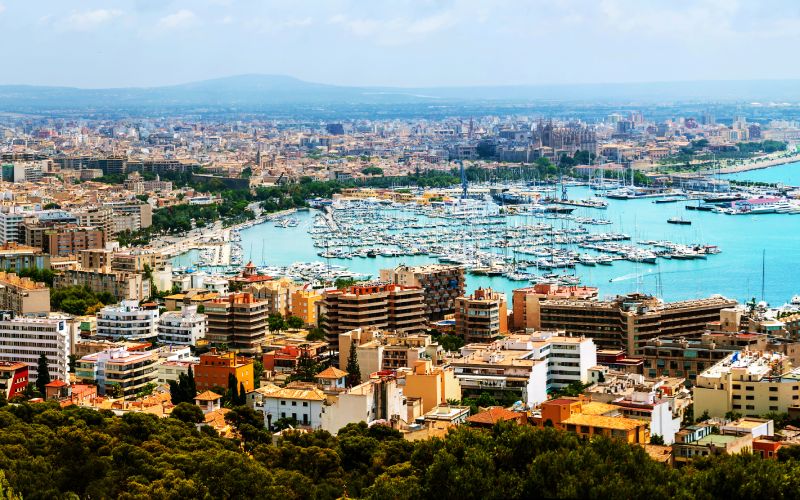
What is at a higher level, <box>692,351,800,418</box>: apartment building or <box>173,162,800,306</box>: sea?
<box>692,351,800,418</box>: apartment building

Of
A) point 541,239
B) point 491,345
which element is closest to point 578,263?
point 541,239

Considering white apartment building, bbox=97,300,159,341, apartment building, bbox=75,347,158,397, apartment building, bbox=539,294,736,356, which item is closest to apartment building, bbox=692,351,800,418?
apartment building, bbox=539,294,736,356

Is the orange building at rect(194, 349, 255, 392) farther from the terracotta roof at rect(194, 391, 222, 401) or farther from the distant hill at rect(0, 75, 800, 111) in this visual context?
the distant hill at rect(0, 75, 800, 111)

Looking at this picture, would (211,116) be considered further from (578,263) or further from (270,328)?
(270,328)

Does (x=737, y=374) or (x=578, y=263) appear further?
(x=578, y=263)

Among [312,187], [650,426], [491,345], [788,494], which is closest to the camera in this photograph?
[788,494]

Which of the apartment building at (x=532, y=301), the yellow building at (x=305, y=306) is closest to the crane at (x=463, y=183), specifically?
the yellow building at (x=305, y=306)
